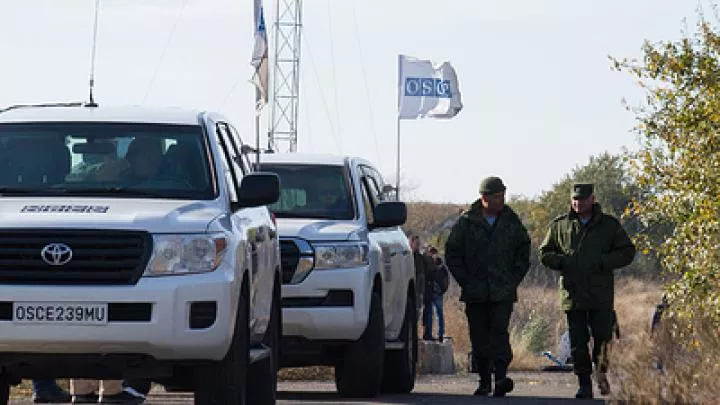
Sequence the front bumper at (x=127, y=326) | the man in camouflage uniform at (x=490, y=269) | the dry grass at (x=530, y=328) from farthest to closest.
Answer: the dry grass at (x=530, y=328), the man in camouflage uniform at (x=490, y=269), the front bumper at (x=127, y=326)

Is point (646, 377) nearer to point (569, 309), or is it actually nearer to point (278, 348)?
point (278, 348)

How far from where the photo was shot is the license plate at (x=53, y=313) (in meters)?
10.9

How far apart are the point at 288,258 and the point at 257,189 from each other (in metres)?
3.92

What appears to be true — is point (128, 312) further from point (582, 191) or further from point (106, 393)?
point (582, 191)

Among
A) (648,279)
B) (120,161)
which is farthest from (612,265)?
(648,279)

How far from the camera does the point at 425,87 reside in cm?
4428

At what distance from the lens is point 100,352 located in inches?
433

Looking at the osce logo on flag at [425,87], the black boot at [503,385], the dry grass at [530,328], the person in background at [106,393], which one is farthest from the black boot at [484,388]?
the osce logo on flag at [425,87]

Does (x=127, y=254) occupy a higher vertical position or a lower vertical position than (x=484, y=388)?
higher

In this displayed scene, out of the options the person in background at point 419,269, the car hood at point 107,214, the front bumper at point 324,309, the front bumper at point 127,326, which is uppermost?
the car hood at point 107,214

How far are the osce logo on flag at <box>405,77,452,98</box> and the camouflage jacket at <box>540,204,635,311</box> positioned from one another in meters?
26.3

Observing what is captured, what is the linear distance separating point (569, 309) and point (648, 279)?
6438 centimetres

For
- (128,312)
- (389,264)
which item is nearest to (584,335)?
(389,264)

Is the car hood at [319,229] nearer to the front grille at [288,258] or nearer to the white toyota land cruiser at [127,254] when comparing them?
the front grille at [288,258]
